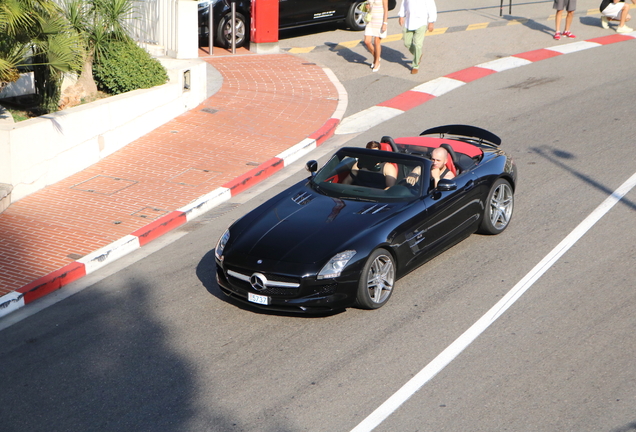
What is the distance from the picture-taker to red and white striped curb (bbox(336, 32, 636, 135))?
14.0 meters

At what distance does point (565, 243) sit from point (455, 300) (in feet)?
6.65

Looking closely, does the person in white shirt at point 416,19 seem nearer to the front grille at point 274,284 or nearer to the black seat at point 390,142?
the black seat at point 390,142

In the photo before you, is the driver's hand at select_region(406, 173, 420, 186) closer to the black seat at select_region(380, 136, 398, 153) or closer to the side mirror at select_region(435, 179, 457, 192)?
the side mirror at select_region(435, 179, 457, 192)

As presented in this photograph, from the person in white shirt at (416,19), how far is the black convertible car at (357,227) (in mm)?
7380

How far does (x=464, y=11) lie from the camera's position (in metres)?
22.8

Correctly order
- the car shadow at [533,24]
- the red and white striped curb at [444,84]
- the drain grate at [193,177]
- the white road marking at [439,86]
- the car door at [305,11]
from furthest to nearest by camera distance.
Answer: the car shadow at [533,24], the car door at [305,11], the white road marking at [439,86], the red and white striped curb at [444,84], the drain grate at [193,177]

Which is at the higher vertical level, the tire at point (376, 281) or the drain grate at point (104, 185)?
the tire at point (376, 281)

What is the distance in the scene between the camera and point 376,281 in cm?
718

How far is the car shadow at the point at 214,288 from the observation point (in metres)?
7.13

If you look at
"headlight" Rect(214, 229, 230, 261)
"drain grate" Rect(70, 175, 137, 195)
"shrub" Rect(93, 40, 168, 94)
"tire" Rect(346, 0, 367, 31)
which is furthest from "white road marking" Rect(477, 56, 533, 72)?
"headlight" Rect(214, 229, 230, 261)

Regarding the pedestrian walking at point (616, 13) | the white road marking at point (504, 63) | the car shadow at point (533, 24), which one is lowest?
the white road marking at point (504, 63)

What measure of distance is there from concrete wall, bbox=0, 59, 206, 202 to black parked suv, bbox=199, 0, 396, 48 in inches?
158

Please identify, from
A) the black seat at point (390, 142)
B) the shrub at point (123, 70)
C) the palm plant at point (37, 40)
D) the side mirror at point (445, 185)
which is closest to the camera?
the side mirror at point (445, 185)

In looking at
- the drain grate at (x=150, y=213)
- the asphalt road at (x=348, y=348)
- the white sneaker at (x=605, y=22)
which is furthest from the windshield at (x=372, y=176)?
the white sneaker at (x=605, y=22)
